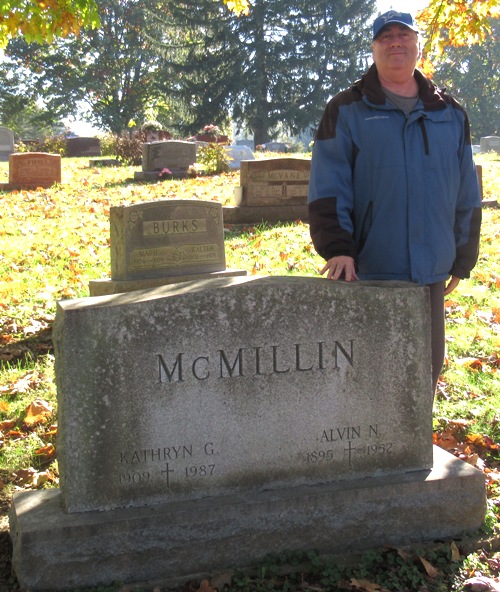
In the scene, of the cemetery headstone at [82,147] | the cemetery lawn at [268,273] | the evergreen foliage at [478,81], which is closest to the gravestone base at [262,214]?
the cemetery lawn at [268,273]

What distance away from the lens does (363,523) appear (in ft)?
10.9

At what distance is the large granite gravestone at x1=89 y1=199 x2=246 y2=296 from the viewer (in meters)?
6.64

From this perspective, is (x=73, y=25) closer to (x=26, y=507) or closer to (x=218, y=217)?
(x=218, y=217)

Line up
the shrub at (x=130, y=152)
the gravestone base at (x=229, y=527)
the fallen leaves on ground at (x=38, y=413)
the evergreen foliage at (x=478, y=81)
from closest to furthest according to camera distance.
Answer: the gravestone base at (x=229, y=527)
the fallen leaves on ground at (x=38, y=413)
the shrub at (x=130, y=152)
the evergreen foliage at (x=478, y=81)

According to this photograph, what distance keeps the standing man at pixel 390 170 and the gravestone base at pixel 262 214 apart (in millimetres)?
8178

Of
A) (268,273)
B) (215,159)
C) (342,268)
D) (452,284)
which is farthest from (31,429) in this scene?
(215,159)

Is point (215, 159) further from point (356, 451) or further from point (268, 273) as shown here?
point (356, 451)

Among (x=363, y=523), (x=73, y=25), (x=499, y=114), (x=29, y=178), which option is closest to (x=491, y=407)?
(x=363, y=523)

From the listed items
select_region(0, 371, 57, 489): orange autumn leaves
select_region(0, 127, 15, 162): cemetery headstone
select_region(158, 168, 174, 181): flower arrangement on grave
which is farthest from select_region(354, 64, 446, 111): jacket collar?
select_region(0, 127, 15, 162): cemetery headstone

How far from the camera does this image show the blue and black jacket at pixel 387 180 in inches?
131

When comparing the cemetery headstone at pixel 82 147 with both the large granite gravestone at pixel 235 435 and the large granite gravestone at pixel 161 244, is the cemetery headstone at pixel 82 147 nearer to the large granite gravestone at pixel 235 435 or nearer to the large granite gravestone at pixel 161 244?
the large granite gravestone at pixel 161 244

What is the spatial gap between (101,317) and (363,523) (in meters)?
1.44

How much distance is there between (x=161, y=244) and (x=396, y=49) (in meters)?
3.78

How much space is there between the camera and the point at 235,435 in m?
3.23
